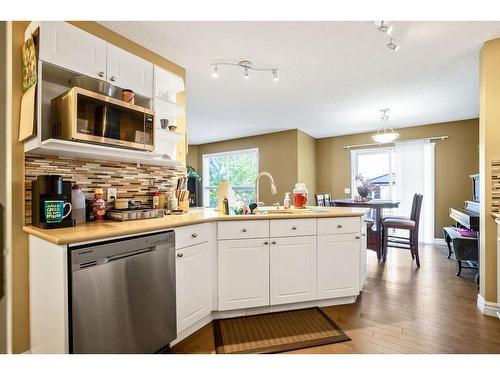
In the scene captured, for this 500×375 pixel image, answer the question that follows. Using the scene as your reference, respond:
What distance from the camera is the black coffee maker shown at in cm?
147

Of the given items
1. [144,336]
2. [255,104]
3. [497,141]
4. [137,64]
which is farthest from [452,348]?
[255,104]

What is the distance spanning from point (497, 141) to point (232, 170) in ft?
17.3

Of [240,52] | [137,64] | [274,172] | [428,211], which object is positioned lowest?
[428,211]

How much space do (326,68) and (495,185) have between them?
1836 mm

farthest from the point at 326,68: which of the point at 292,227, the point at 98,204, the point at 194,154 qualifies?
the point at 194,154

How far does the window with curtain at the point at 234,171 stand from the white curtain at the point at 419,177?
3042 millimetres

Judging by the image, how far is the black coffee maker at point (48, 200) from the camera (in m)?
1.47

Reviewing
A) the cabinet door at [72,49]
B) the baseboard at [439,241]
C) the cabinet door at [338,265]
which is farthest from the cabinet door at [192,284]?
the baseboard at [439,241]

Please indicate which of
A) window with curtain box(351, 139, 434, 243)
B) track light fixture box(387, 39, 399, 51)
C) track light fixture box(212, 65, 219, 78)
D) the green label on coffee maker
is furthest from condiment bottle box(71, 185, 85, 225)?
window with curtain box(351, 139, 434, 243)

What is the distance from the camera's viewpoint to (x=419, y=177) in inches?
197

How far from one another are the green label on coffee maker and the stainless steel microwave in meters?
0.39

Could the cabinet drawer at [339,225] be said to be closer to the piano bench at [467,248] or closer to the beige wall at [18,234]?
the piano bench at [467,248]
